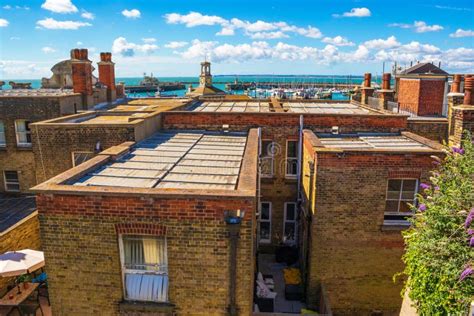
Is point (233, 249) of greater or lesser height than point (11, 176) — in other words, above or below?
above

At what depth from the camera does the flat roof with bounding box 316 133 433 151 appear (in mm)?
14067

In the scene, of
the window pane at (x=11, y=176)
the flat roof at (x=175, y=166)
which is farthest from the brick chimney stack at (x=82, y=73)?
the flat roof at (x=175, y=166)

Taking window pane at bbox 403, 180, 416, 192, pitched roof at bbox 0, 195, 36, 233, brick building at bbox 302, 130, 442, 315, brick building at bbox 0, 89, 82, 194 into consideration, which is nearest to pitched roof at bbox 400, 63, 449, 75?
brick building at bbox 302, 130, 442, 315

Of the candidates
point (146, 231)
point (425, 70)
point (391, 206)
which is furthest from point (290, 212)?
point (425, 70)

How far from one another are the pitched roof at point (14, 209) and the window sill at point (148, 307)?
1049 centimetres

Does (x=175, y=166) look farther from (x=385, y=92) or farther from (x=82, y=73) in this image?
(x=385, y=92)

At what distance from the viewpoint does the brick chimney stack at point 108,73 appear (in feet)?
86.4

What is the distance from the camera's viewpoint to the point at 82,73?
2197cm

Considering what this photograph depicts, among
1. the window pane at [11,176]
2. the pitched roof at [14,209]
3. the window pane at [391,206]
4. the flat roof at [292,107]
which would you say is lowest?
the pitched roof at [14,209]

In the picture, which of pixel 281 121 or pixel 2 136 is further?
pixel 2 136

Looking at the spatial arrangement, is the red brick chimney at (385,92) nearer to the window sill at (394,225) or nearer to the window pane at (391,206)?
the window pane at (391,206)

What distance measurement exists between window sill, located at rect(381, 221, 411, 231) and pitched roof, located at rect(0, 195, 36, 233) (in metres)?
14.8

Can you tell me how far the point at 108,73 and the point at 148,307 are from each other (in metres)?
21.8

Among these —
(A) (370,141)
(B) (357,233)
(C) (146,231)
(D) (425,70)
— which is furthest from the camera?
(D) (425,70)
